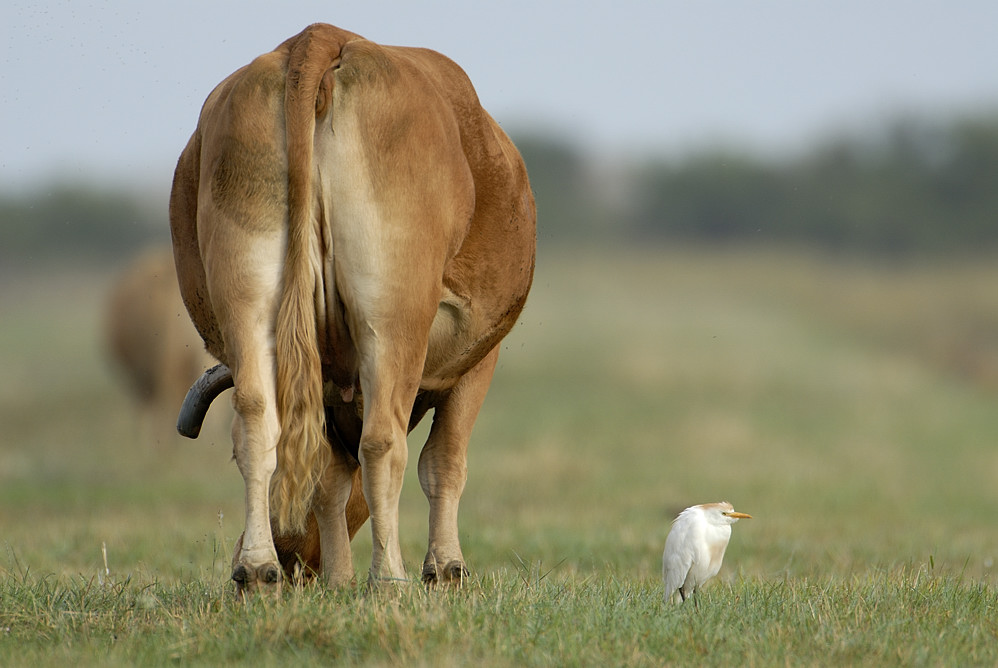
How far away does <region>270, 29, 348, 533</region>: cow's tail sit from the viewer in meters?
3.70

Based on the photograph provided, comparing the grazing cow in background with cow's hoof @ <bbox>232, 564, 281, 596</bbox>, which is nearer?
cow's hoof @ <bbox>232, 564, 281, 596</bbox>

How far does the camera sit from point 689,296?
29.2 meters

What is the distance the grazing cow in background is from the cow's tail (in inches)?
359

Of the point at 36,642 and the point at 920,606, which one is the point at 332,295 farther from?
the point at 920,606

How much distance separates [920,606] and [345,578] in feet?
6.78

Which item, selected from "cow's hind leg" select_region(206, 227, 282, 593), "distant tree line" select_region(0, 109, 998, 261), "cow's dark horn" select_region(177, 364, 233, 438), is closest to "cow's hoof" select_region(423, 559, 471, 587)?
"cow's hind leg" select_region(206, 227, 282, 593)

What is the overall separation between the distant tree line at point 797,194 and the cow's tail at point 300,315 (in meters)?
22.3

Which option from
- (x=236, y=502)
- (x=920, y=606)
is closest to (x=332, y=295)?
(x=920, y=606)

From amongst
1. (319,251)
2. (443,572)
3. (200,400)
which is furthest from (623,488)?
(319,251)

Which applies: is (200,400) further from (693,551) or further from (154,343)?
(154,343)

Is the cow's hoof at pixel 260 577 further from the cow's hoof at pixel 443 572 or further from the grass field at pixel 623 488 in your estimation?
the cow's hoof at pixel 443 572

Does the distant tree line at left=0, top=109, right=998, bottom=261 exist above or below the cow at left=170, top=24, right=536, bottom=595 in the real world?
below

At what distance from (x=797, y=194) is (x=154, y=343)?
2465cm

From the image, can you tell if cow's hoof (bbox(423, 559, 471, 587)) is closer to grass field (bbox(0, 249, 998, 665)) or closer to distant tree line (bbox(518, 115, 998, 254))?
grass field (bbox(0, 249, 998, 665))
